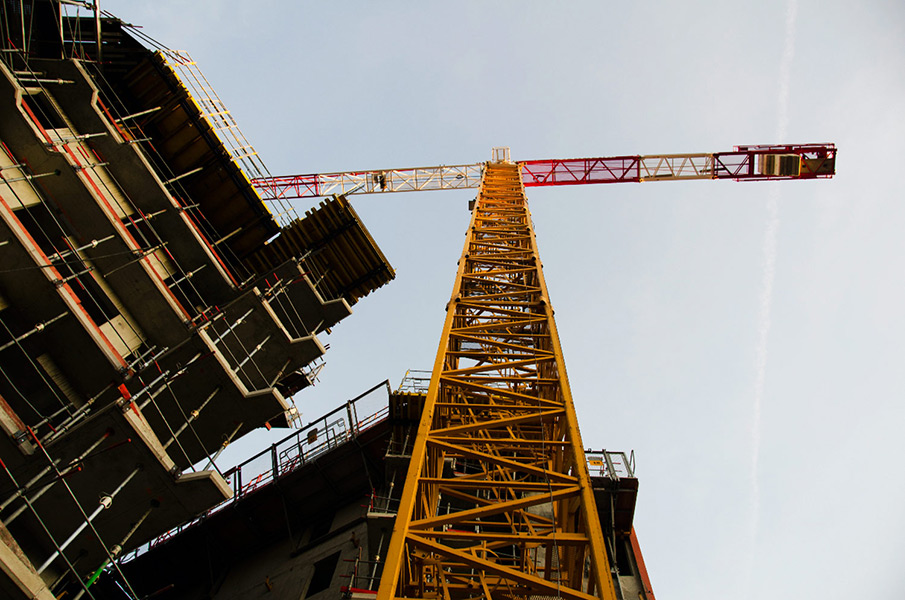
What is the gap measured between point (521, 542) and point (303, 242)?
18032mm

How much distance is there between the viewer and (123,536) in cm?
1505

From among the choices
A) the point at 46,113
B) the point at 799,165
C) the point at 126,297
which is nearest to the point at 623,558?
the point at 126,297

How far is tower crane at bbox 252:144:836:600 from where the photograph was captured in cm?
947

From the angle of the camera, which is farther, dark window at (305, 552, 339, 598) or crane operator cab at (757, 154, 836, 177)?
crane operator cab at (757, 154, 836, 177)

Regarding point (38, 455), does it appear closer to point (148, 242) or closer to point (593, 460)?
point (148, 242)

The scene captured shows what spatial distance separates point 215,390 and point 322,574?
579 cm

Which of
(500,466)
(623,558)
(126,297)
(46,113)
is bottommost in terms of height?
(623,558)

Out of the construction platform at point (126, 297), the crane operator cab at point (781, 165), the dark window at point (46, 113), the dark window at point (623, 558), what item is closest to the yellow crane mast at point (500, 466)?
the dark window at point (623, 558)

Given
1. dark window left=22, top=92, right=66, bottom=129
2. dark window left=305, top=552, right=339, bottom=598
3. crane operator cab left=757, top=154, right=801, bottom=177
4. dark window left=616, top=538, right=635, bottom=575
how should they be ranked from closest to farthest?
dark window left=616, top=538, right=635, bottom=575 → dark window left=305, top=552, right=339, bottom=598 → dark window left=22, top=92, right=66, bottom=129 → crane operator cab left=757, top=154, right=801, bottom=177

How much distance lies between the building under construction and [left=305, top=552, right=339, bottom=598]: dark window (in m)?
0.10

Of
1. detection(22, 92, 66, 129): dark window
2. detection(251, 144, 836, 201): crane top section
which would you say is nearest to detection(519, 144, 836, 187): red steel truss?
detection(251, 144, 836, 201): crane top section

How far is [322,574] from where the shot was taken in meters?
18.6

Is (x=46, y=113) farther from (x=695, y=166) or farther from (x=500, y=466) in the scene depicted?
(x=695, y=166)

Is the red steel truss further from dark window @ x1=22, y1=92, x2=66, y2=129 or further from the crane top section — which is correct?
dark window @ x1=22, y1=92, x2=66, y2=129
